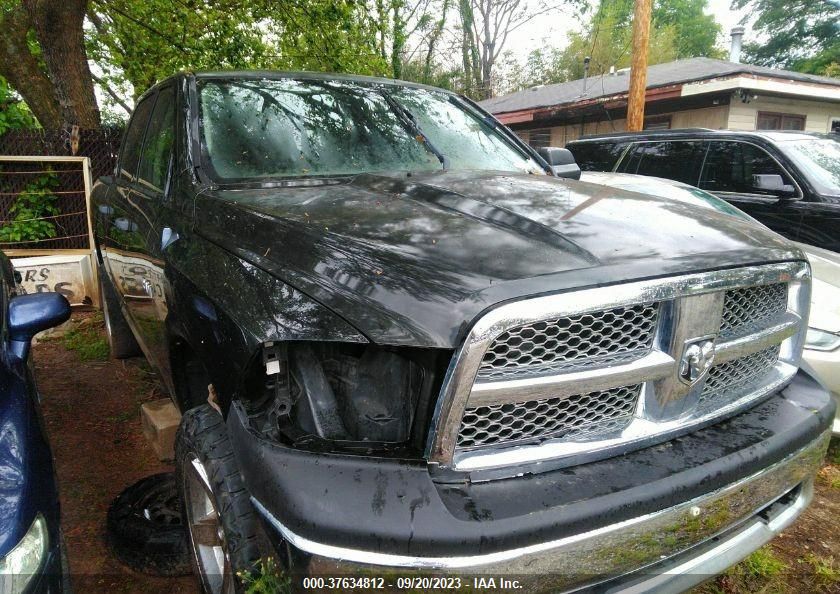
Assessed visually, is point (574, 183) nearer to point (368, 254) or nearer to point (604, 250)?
point (604, 250)

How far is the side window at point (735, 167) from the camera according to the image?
5871 millimetres

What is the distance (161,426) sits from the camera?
10.6 feet

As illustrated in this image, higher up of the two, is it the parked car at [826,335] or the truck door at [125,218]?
the truck door at [125,218]

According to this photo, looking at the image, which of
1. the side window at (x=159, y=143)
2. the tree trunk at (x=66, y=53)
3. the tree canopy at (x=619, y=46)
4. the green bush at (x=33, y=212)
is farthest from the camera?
the tree canopy at (x=619, y=46)

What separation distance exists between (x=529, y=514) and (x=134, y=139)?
346 cm

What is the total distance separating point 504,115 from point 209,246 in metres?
15.7

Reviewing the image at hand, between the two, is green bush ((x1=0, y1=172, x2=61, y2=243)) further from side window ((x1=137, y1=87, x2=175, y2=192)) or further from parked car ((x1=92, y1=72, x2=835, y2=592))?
parked car ((x1=92, y1=72, x2=835, y2=592))

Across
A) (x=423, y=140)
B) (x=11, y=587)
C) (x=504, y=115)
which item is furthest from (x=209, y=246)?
(x=504, y=115)

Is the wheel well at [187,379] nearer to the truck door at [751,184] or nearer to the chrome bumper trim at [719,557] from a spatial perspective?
the chrome bumper trim at [719,557]

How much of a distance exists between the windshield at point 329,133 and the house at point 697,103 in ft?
34.4

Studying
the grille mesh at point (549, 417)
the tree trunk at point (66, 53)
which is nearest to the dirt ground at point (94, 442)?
the grille mesh at point (549, 417)

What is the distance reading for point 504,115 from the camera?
54.7 ft

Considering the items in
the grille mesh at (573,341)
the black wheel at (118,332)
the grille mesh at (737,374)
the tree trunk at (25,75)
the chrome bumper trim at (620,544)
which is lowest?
the black wheel at (118,332)

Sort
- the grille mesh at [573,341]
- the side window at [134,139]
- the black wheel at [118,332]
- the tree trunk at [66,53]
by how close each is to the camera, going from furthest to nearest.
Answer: the tree trunk at [66,53] < the black wheel at [118,332] < the side window at [134,139] < the grille mesh at [573,341]
